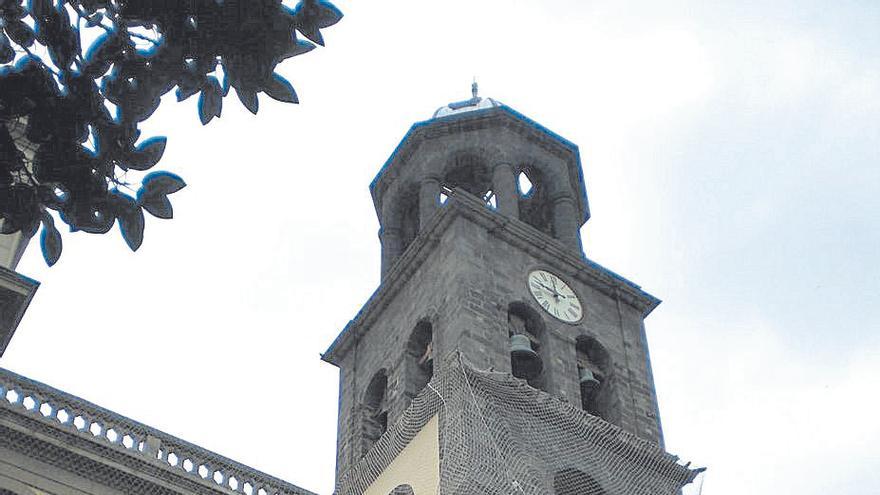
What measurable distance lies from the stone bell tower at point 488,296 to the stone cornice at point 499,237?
0.08ft

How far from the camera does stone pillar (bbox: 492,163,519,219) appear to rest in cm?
2550

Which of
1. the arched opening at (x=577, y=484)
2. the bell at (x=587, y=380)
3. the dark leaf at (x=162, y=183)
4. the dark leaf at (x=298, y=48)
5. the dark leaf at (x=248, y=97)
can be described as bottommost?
the dark leaf at (x=162, y=183)

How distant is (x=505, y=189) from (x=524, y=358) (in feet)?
15.1

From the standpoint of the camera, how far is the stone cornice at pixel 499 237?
24.1m

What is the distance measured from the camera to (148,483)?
16.1 meters

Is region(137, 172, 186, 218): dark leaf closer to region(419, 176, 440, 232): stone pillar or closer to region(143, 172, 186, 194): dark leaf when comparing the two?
region(143, 172, 186, 194): dark leaf

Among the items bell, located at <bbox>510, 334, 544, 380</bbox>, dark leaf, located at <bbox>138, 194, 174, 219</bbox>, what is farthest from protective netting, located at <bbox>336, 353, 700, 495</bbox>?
dark leaf, located at <bbox>138, 194, 174, 219</bbox>

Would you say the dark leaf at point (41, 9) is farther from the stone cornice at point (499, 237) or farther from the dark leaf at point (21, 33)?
the stone cornice at point (499, 237)

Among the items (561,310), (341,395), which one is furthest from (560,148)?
(341,395)

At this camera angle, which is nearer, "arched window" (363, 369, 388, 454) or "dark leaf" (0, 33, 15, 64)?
"dark leaf" (0, 33, 15, 64)

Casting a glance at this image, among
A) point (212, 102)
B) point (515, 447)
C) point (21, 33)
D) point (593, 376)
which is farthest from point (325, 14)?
point (593, 376)

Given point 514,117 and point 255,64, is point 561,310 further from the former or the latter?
point 255,64

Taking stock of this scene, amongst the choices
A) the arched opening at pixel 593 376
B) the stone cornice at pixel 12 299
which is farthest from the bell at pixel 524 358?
the stone cornice at pixel 12 299

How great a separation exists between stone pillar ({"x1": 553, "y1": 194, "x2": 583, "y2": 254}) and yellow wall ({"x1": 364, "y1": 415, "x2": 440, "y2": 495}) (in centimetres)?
737
